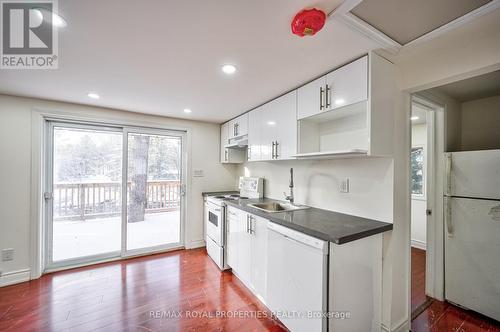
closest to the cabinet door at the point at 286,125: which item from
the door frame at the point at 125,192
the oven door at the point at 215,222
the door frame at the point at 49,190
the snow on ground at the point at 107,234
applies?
the oven door at the point at 215,222

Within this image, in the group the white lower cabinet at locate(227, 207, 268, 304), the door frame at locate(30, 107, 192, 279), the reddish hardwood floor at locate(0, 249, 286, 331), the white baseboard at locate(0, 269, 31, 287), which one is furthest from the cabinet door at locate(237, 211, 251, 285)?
the white baseboard at locate(0, 269, 31, 287)

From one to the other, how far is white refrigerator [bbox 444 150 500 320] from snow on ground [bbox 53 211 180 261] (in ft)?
12.3

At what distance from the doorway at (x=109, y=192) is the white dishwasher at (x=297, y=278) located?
235cm

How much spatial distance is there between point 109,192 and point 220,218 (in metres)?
1.88

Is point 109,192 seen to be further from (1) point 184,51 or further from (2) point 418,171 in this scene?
(2) point 418,171

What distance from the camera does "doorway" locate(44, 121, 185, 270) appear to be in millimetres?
2879

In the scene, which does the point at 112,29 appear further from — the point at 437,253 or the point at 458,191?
the point at 437,253

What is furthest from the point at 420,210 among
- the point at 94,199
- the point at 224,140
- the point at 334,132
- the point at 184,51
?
the point at 94,199

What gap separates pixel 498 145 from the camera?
2.29 metres

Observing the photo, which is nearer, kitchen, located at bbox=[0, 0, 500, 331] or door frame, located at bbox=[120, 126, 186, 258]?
kitchen, located at bbox=[0, 0, 500, 331]

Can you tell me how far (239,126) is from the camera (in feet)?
10.6

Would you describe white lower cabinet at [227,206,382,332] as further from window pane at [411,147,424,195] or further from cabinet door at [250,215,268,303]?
window pane at [411,147,424,195]

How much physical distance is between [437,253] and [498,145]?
1427 millimetres

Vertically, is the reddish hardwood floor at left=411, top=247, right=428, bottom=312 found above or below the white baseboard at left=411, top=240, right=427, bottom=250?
below
